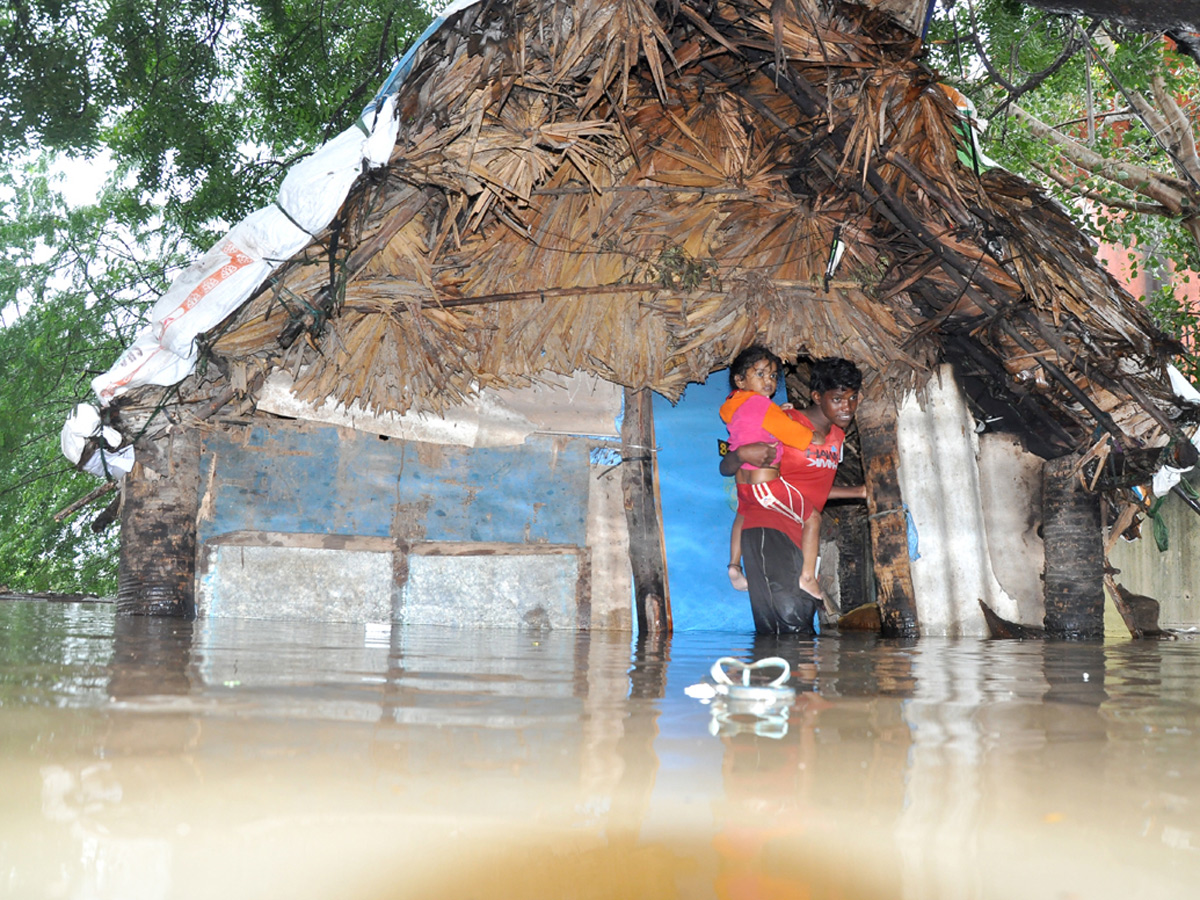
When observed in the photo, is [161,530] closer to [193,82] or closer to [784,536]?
[784,536]

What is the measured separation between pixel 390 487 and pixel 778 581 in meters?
2.30

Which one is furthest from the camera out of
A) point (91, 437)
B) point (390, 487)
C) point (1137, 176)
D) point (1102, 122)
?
point (1102, 122)

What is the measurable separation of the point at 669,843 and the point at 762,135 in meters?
4.07

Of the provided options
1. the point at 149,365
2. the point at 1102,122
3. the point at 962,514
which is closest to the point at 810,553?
the point at 962,514

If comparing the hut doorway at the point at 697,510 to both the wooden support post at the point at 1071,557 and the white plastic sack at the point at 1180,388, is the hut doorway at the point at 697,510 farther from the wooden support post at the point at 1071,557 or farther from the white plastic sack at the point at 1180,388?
the white plastic sack at the point at 1180,388

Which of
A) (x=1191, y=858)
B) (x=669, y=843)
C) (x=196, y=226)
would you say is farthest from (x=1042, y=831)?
(x=196, y=226)

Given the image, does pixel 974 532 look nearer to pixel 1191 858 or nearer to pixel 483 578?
pixel 483 578

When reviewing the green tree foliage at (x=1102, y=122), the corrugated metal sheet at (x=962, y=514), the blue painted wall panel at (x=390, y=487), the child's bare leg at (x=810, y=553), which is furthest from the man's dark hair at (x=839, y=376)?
the green tree foliage at (x=1102, y=122)

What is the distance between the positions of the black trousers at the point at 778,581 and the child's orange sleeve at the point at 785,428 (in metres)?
0.50

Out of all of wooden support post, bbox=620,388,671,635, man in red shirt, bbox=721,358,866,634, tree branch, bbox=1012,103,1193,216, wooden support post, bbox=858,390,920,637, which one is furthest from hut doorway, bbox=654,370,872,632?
tree branch, bbox=1012,103,1193,216

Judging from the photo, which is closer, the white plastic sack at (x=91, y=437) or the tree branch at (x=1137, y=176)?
the white plastic sack at (x=91, y=437)

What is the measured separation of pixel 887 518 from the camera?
205 inches

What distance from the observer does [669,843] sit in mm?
741

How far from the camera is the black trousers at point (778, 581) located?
16.1 feet
